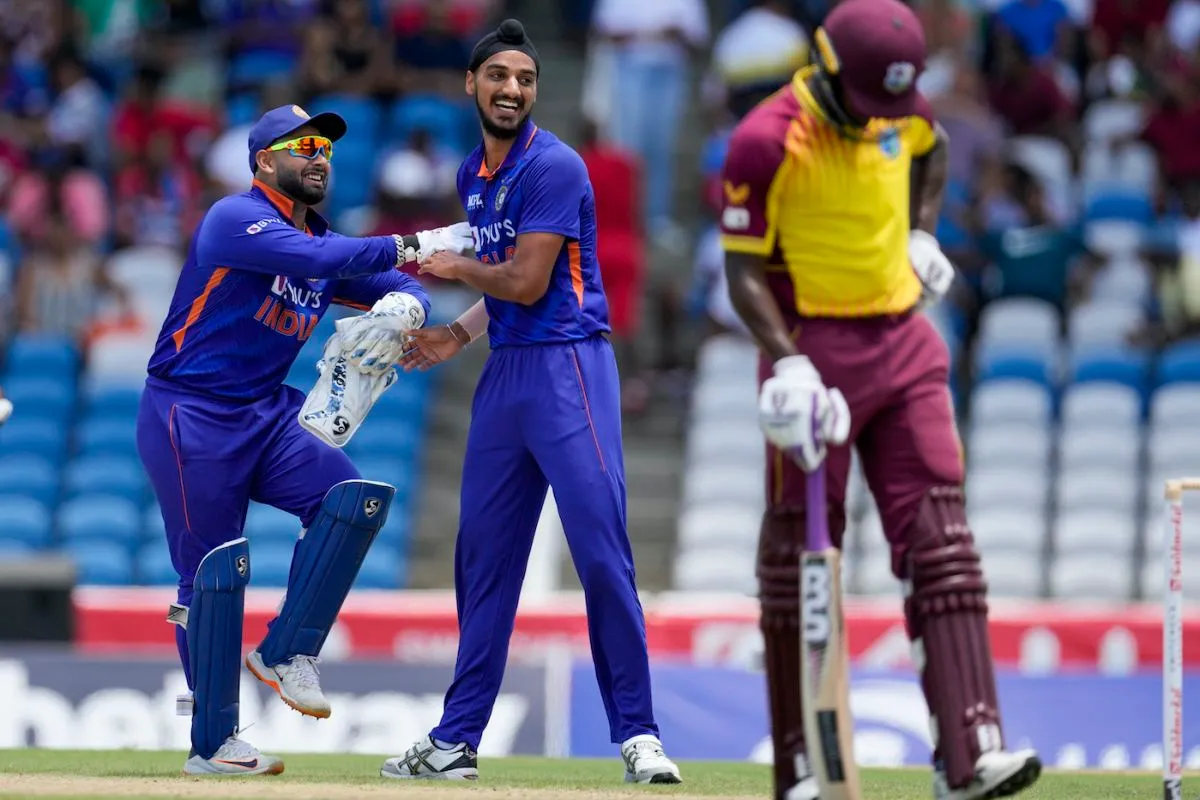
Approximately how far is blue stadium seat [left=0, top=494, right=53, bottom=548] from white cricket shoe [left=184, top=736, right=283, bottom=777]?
23.0 ft

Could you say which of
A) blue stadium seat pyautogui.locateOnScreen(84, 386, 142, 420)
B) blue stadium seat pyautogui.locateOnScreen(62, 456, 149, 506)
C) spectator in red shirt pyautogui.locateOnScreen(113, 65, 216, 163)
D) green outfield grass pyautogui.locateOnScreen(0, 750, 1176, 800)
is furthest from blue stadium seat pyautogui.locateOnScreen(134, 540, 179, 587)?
green outfield grass pyautogui.locateOnScreen(0, 750, 1176, 800)

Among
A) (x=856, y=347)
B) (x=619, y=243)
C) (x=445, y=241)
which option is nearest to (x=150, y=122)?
(x=619, y=243)

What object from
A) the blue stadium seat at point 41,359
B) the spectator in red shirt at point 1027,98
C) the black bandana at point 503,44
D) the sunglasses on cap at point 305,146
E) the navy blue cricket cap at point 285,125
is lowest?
the blue stadium seat at point 41,359

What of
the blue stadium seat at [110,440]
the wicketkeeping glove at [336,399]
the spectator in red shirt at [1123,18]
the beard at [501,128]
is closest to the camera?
the beard at [501,128]

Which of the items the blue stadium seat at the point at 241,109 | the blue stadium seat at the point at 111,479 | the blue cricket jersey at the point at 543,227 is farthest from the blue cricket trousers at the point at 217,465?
the blue stadium seat at the point at 241,109

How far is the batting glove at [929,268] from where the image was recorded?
6117 mm

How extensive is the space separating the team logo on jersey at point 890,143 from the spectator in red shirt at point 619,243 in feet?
27.7

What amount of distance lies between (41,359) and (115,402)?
28.0 inches

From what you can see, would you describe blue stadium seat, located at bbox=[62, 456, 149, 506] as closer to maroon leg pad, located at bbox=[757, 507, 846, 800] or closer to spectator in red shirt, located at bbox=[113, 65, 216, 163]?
spectator in red shirt, located at bbox=[113, 65, 216, 163]

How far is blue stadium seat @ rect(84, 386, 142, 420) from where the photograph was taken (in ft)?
48.2

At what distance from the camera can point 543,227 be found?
7340mm

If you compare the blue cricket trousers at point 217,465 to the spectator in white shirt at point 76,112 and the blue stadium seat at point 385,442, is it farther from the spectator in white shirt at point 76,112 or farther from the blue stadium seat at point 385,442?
the spectator in white shirt at point 76,112

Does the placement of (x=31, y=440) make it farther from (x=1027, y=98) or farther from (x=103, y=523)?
(x=1027, y=98)

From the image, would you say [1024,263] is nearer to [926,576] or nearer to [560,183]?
[560,183]
